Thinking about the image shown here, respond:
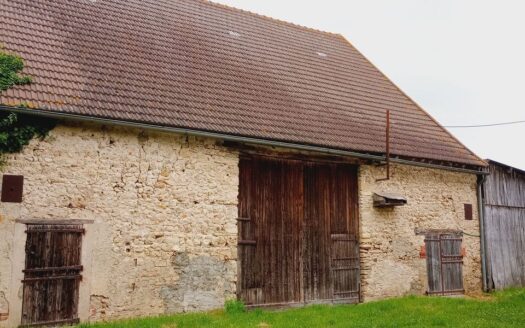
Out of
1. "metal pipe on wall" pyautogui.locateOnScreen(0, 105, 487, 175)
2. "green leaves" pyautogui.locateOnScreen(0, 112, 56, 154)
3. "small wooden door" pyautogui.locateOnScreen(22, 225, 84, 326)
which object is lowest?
"small wooden door" pyautogui.locateOnScreen(22, 225, 84, 326)

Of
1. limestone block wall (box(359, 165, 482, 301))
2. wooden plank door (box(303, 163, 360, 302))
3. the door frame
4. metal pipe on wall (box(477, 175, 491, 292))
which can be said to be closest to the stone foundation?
the door frame

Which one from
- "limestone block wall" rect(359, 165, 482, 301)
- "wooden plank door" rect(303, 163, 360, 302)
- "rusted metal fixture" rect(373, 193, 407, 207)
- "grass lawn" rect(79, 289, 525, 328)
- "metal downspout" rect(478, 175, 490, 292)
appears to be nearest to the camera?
"grass lawn" rect(79, 289, 525, 328)

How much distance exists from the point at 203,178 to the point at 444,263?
6.52 metres

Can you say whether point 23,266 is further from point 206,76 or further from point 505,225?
point 505,225

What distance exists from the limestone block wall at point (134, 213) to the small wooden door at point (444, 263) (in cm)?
520

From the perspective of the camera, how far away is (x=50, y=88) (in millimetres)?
7992

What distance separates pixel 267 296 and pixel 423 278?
13.6ft

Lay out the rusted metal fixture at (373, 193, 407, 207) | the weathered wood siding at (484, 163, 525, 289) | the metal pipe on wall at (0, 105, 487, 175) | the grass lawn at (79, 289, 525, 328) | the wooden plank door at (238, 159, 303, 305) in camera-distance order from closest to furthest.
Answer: the metal pipe on wall at (0, 105, 487, 175) < the grass lawn at (79, 289, 525, 328) < the wooden plank door at (238, 159, 303, 305) < the rusted metal fixture at (373, 193, 407, 207) < the weathered wood siding at (484, 163, 525, 289)

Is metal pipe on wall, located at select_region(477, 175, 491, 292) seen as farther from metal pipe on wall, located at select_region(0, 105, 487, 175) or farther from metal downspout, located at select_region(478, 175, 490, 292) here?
metal pipe on wall, located at select_region(0, 105, 487, 175)

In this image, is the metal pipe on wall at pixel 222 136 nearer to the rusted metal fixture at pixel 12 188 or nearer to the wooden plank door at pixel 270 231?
the wooden plank door at pixel 270 231

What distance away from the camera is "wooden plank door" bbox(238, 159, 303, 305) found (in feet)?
30.7

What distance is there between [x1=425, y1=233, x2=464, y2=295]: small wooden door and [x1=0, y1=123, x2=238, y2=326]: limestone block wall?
17.1 feet

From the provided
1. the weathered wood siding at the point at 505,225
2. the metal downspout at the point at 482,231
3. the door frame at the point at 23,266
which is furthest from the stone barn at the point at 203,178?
the weathered wood siding at the point at 505,225

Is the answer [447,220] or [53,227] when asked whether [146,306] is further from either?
[447,220]
